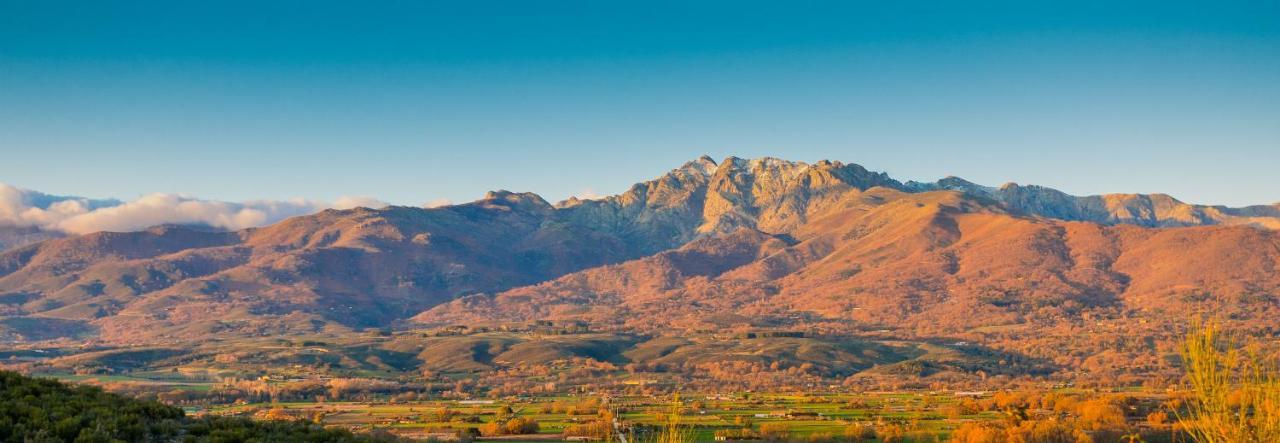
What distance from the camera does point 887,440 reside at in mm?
90312

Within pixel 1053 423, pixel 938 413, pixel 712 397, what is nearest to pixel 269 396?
pixel 712 397

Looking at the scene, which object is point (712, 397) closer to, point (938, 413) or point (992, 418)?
point (938, 413)

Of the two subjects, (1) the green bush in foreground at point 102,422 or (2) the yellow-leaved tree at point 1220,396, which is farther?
(1) the green bush in foreground at point 102,422

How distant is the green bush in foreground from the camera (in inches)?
1230

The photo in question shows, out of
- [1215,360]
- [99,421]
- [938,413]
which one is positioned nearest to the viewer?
[1215,360]

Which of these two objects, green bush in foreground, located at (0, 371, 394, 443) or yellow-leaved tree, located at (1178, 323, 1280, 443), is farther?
green bush in foreground, located at (0, 371, 394, 443)

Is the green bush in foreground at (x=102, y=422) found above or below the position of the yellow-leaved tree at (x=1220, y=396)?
below

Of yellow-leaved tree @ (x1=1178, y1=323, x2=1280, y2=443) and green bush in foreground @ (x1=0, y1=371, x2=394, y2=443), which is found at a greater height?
yellow-leaved tree @ (x1=1178, y1=323, x2=1280, y2=443)

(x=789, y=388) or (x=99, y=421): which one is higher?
(x=99, y=421)

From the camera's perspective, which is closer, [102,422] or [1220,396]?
[1220,396]

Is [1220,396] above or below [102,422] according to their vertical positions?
above

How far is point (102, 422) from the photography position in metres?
32.9

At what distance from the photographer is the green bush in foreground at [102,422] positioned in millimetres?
31250

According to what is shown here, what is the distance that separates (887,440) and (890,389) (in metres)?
103
